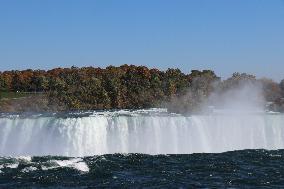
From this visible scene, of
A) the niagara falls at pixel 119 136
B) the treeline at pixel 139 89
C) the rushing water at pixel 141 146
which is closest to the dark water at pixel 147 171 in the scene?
the rushing water at pixel 141 146

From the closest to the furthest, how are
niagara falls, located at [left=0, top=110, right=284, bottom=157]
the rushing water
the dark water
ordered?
the dark water → the rushing water → niagara falls, located at [left=0, top=110, right=284, bottom=157]

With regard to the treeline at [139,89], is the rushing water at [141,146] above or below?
below

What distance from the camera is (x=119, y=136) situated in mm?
40438

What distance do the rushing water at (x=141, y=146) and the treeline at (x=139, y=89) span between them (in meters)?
21.4

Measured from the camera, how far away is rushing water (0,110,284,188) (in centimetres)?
2897

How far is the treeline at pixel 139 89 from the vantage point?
252 ft

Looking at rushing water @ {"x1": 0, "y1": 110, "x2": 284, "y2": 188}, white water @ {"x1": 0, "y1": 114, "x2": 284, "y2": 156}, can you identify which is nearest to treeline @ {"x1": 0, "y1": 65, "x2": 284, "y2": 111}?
rushing water @ {"x1": 0, "y1": 110, "x2": 284, "y2": 188}

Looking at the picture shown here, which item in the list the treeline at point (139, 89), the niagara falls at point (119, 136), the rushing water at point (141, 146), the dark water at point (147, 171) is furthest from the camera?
the treeline at point (139, 89)

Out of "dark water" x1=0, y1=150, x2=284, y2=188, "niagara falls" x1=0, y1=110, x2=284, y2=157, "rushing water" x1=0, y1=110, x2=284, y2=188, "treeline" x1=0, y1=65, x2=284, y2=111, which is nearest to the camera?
"dark water" x1=0, y1=150, x2=284, y2=188

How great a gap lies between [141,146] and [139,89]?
148 ft

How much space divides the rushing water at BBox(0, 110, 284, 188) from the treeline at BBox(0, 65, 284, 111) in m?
21.4

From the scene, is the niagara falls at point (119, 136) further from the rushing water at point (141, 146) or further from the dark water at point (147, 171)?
the dark water at point (147, 171)

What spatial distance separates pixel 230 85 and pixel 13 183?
61065 mm

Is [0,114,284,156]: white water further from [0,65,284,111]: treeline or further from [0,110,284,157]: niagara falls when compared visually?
[0,65,284,111]: treeline
